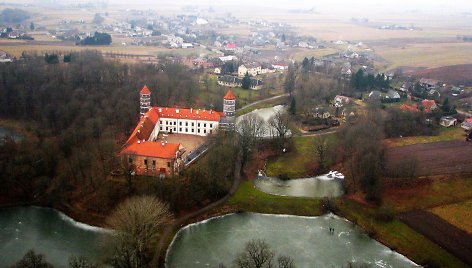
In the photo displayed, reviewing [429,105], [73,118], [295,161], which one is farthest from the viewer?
[429,105]

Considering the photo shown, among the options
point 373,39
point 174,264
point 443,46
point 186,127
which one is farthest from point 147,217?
point 373,39

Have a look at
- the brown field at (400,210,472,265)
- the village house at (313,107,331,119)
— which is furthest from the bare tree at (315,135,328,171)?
the village house at (313,107,331,119)

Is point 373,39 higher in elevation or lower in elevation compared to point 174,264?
higher

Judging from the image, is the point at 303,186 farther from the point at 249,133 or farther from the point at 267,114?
the point at 267,114

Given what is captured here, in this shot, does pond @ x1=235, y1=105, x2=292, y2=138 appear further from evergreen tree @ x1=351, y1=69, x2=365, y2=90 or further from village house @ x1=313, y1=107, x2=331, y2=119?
evergreen tree @ x1=351, y1=69, x2=365, y2=90

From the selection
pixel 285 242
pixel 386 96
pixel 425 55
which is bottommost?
pixel 285 242

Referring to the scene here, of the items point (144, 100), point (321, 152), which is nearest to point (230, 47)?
point (144, 100)

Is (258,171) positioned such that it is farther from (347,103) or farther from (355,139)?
(347,103)
